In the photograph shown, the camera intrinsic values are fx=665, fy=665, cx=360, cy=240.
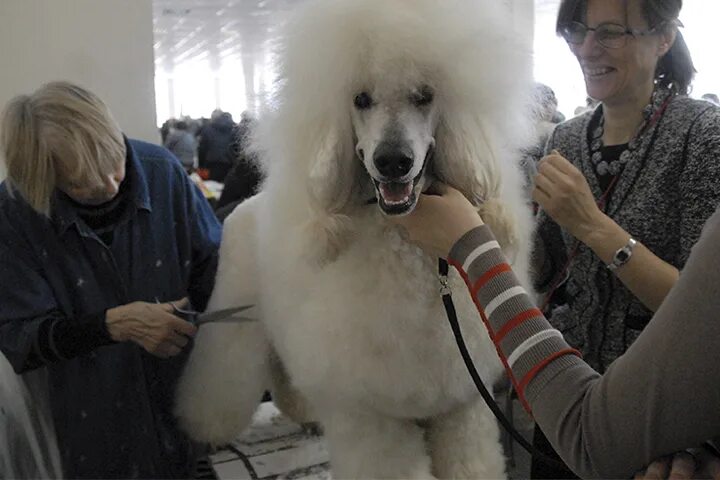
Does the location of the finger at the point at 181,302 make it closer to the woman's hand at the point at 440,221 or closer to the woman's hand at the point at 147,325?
the woman's hand at the point at 147,325

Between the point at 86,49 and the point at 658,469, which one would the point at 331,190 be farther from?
the point at 86,49

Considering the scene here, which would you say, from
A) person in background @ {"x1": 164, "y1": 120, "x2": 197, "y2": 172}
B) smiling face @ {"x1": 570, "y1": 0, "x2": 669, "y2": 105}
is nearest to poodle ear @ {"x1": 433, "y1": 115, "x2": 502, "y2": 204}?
smiling face @ {"x1": 570, "y1": 0, "x2": 669, "y2": 105}

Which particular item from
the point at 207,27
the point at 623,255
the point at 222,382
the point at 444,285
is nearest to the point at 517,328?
the point at 444,285

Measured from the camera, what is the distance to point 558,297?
1058mm

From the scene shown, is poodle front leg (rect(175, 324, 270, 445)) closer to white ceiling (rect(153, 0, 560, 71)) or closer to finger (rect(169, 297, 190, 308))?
finger (rect(169, 297, 190, 308))

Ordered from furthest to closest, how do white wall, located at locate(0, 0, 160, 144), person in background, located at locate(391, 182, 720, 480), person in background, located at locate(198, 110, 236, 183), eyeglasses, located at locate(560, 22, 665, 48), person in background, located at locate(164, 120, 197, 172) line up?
1. person in background, located at locate(198, 110, 236, 183)
2. person in background, located at locate(164, 120, 197, 172)
3. white wall, located at locate(0, 0, 160, 144)
4. eyeglasses, located at locate(560, 22, 665, 48)
5. person in background, located at locate(391, 182, 720, 480)

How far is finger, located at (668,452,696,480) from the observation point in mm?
466

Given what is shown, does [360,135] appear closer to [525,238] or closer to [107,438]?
[525,238]

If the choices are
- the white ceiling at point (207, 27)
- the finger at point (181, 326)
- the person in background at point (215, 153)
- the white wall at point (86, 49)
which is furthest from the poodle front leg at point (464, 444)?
the white ceiling at point (207, 27)

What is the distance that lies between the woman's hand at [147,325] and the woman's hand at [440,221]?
Result: 436mm

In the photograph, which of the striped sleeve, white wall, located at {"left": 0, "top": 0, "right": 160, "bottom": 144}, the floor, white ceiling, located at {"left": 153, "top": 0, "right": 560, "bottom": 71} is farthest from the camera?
white ceiling, located at {"left": 153, "top": 0, "right": 560, "bottom": 71}

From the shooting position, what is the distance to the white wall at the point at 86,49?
138 cm

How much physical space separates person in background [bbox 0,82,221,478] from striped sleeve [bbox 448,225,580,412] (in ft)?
1.91

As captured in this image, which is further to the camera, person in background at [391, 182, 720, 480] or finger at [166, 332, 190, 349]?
finger at [166, 332, 190, 349]
